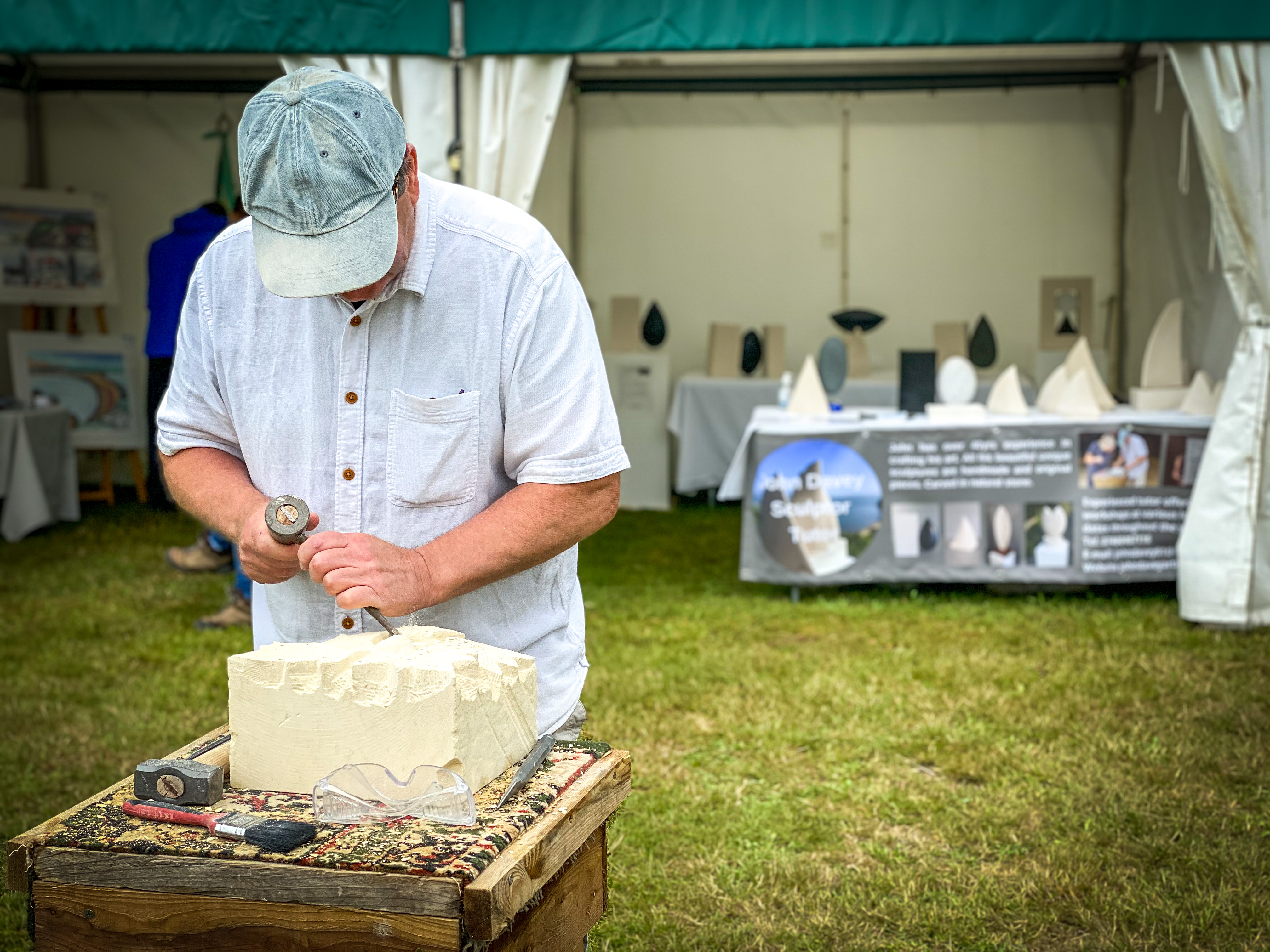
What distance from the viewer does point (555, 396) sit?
1531mm

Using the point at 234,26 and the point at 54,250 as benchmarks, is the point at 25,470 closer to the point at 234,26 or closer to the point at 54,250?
the point at 54,250

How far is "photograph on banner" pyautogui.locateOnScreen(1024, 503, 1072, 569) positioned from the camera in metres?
5.03

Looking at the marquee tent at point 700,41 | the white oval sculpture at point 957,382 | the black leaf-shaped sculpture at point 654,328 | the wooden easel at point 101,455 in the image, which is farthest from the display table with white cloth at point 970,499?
the wooden easel at point 101,455

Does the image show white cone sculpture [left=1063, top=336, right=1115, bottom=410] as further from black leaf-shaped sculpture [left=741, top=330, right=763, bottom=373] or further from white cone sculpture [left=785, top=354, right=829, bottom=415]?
black leaf-shaped sculpture [left=741, top=330, right=763, bottom=373]

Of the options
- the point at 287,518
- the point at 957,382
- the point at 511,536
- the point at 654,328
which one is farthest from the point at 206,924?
the point at 654,328

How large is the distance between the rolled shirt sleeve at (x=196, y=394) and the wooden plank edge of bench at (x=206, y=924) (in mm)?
650

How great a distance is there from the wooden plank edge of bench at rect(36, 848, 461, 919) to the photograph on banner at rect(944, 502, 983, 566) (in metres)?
4.25

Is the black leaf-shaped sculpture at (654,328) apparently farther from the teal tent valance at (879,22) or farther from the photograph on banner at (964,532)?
the teal tent valance at (879,22)

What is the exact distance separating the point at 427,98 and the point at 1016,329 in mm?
5159

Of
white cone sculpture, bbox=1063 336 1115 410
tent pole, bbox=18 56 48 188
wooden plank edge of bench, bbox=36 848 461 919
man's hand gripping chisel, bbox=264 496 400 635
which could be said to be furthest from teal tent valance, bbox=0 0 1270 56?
tent pole, bbox=18 56 48 188

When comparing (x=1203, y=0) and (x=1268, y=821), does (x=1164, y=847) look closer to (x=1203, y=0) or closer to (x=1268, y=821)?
(x=1268, y=821)

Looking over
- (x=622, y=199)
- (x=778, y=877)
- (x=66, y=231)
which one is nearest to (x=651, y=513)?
(x=622, y=199)

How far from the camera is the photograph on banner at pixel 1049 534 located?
16.5ft

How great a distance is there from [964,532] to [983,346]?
88.7 inches
